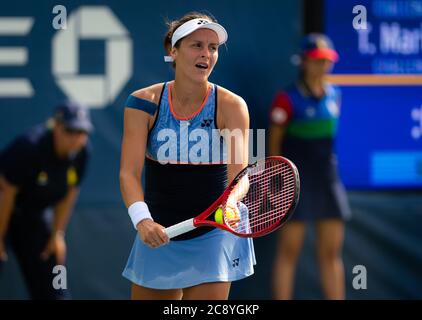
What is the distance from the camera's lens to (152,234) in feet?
11.4

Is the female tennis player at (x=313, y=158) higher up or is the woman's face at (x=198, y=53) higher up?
the woman's face at (x=198, y=53)

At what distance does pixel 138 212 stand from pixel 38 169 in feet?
6.24

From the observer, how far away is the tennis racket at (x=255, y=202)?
3635 mm

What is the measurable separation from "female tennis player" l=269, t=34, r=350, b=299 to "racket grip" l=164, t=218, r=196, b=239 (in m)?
1.98

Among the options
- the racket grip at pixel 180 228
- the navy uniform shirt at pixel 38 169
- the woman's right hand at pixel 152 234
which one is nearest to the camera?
the woman's right hand at pixel 152 234

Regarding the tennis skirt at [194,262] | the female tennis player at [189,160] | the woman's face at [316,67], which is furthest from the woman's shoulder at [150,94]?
the woman's face at [316,67]

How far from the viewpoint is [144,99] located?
3771 mm

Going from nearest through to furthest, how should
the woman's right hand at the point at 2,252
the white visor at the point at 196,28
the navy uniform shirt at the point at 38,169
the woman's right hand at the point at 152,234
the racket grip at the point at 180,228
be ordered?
the woman's right hand at the point at 152,234 < the racket grip at the point at 180,228 < the white visor at the point at 196,28 < the navy uniform shirt at the point at 38,169 < the woman's right hand at the point at 2,252

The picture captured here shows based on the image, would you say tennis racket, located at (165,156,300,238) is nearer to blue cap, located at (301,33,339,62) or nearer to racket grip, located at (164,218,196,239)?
racket grip, located at (164,218,196,239)

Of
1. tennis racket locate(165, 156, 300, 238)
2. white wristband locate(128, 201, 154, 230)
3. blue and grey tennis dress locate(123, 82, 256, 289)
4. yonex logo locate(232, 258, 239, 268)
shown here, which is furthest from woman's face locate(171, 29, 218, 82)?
yonex logo locate(232, 258, 239, 268)

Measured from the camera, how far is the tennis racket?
363cm

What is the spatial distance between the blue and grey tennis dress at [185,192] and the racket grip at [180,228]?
5.8 inches

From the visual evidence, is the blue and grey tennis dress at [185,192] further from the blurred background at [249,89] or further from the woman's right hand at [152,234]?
the blurred background at [249,89]
